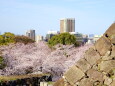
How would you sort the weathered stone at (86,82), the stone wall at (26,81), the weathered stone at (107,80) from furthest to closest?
the stone wall at (26,81), the weathered stone at (86,82), the weathered stone at (107,80)

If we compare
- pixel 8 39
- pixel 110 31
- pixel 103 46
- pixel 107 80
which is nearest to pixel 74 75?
pixel 107 80

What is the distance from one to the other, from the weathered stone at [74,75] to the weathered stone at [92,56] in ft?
0.71

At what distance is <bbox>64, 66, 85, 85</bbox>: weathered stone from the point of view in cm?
454

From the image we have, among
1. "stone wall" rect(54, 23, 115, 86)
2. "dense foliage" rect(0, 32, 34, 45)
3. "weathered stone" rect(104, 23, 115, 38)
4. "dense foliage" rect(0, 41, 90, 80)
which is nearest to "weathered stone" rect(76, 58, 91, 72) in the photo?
"stone wall" rect(54, 23, 115, 86)

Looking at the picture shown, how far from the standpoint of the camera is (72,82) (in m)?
4.59

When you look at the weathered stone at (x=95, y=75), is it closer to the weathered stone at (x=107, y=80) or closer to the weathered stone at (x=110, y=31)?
the weathered stone at (x=107, y=80)

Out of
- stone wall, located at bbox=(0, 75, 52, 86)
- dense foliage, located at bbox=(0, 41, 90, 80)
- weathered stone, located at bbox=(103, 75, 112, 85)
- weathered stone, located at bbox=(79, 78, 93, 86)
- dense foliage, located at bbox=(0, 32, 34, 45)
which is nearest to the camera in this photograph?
weathered stone, located at bbox=(103, 75, 112, 85)

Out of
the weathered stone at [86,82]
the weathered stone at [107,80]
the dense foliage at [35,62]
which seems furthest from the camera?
the dense foliage at [35,62]

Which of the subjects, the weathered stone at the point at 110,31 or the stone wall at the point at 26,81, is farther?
the stone wall at the point at 26,81

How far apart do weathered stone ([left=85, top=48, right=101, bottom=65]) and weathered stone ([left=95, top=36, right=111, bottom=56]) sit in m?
0.07

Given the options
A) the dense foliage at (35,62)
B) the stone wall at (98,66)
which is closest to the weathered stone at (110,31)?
the stone wall at (98,66)

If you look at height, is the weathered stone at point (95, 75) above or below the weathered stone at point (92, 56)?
below

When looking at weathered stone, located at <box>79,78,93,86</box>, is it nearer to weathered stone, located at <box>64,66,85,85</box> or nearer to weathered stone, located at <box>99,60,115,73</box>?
weathered stone, located at <box>64,66,85,85</box>

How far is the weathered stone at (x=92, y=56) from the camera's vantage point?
4.49 meters
